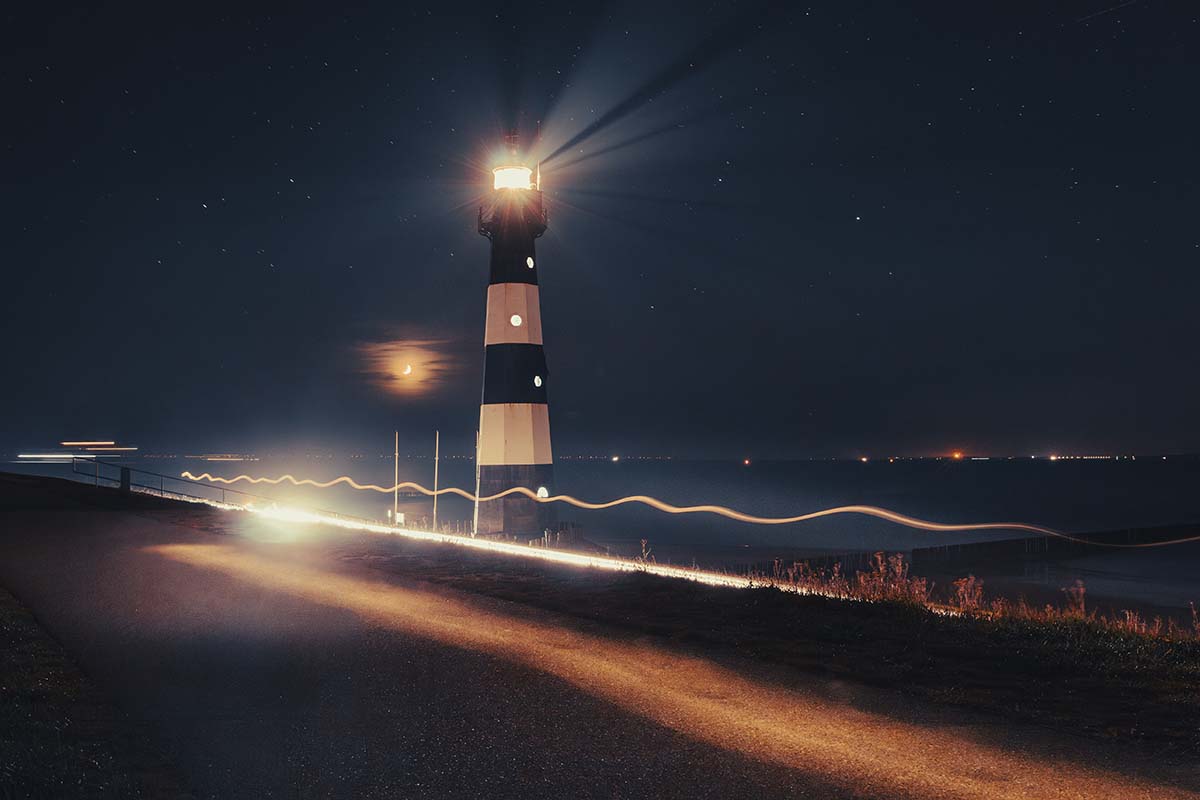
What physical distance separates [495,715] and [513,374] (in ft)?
60.4

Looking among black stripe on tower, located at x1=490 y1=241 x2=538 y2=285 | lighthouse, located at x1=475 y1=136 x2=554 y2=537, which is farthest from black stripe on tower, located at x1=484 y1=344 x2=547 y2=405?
black stripe on tower, located at x1=490 y1=241 x2=538 y2=285

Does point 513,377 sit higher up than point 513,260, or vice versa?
point 513,260

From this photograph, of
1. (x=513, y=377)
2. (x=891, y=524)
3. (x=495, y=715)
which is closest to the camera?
(x=495, y=715)

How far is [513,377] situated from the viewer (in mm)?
24797

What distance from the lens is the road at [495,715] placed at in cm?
546

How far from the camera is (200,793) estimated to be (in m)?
5.35

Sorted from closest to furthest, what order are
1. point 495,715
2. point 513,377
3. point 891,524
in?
1. point 495,715
2. point 513,377
3. point 891,524

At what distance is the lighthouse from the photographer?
24.8 m

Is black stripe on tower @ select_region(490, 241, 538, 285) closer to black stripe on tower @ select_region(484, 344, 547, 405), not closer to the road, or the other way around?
black stripe on tower @ select_region(484, 344, 547, 405)

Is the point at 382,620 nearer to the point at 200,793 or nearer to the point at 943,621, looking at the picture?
the point at 200,793

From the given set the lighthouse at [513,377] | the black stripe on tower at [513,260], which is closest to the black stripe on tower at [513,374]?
the lighthouse at [513,377]

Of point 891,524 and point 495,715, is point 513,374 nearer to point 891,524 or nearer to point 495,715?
point 495,715

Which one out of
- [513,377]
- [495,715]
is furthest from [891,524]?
[495,715]

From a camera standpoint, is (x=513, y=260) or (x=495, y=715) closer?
(x=495, y=715)
